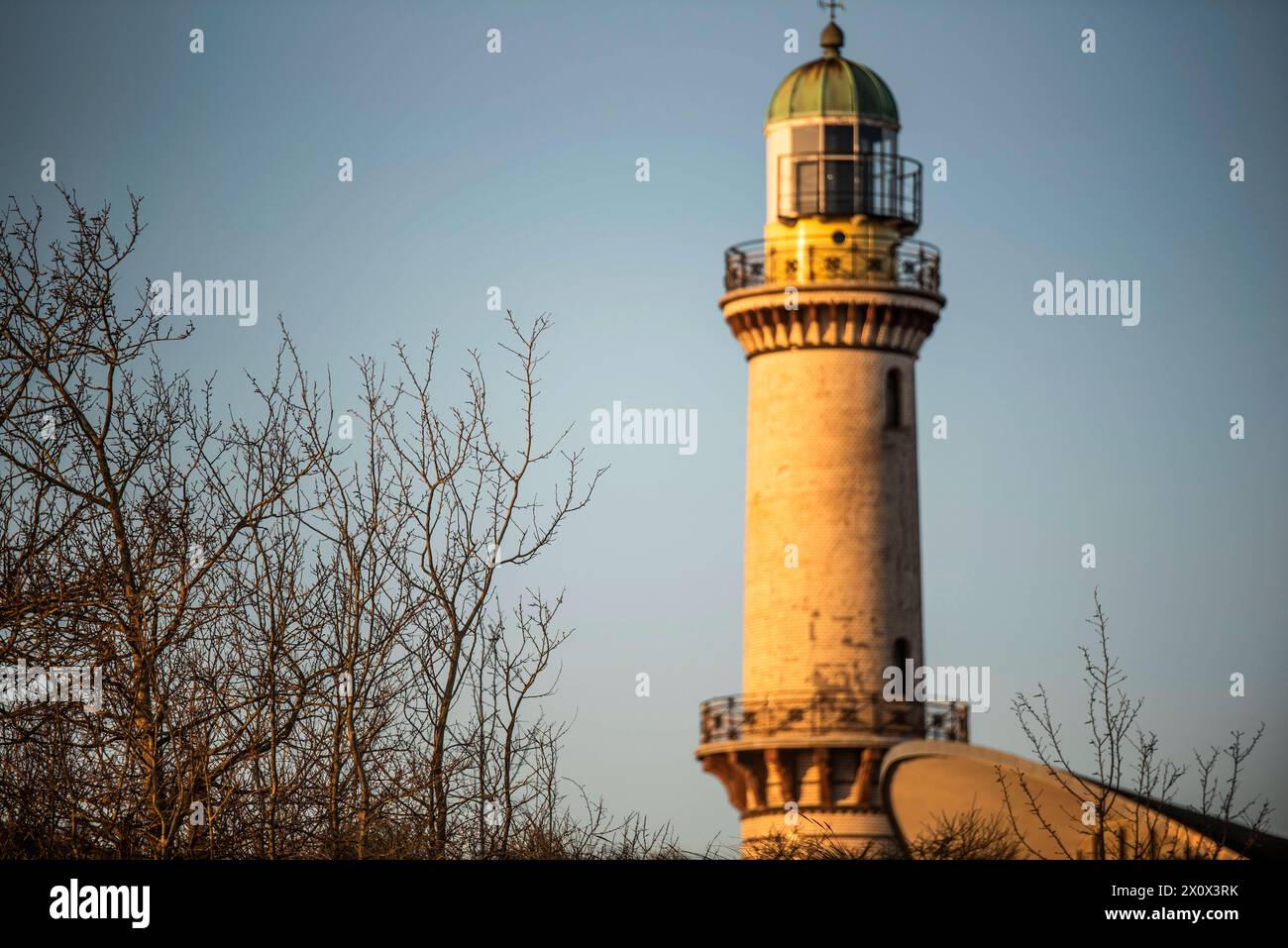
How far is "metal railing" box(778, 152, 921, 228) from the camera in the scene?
49719mm

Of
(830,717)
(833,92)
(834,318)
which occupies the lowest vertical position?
(830,717)

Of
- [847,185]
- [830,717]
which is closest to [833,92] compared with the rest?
[847,185]

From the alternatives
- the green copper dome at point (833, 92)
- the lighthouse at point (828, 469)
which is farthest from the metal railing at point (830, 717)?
the green copper dome at point (833, 92)

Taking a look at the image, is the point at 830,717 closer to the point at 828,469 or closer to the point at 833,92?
the point at 828,469

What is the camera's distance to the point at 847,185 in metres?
50.0

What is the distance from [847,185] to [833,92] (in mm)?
2046

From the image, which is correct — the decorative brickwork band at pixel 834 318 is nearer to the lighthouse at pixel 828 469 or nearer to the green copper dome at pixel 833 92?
the lighthouse at pixel 828 469

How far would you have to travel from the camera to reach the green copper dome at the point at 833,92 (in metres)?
49.9

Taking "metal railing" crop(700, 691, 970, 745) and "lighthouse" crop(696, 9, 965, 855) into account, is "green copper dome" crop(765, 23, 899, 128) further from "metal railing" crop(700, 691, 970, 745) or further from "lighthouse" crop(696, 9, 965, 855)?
"metal railing" crop(700, 691, 970, 745)
